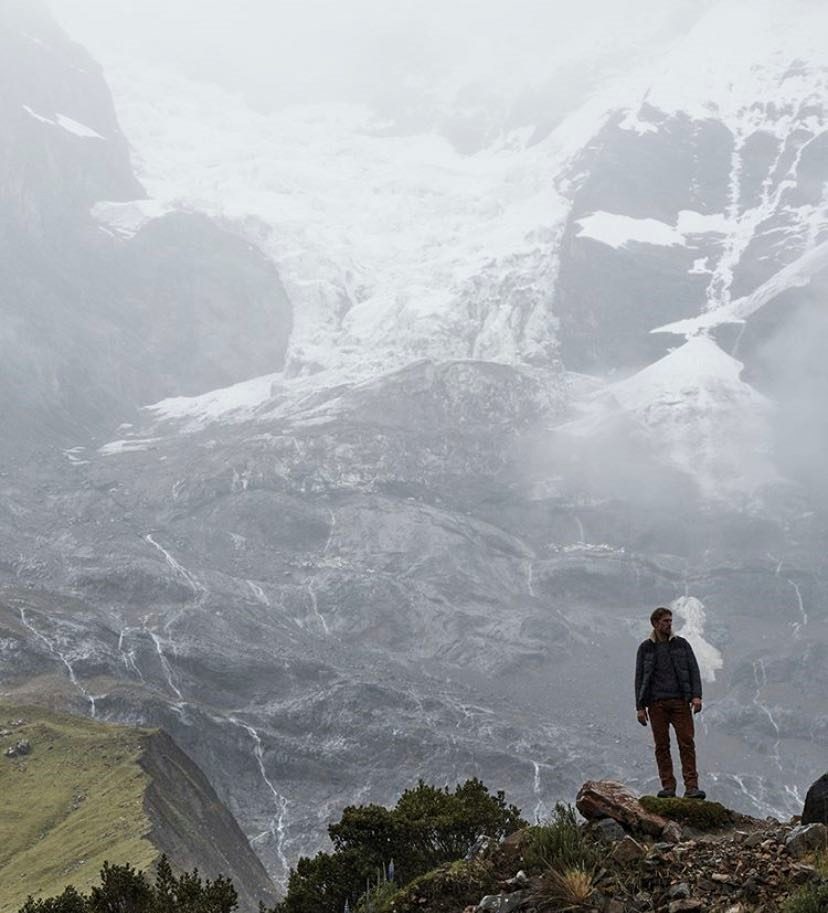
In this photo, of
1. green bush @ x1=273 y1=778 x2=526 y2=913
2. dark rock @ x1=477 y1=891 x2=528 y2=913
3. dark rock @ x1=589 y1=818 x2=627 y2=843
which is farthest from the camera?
green bush @ x1=273 y1=778 x2=526 y2=913

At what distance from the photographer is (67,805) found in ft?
379

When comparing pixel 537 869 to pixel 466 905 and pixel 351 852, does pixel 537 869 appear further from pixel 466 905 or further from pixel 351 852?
pixel 351 852

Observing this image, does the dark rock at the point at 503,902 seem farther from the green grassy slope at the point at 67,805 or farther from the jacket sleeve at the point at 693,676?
the green grassy slope at the point at 67,805

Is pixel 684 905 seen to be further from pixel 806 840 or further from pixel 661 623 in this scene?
pixel 661 623

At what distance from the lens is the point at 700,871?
17.9 meters

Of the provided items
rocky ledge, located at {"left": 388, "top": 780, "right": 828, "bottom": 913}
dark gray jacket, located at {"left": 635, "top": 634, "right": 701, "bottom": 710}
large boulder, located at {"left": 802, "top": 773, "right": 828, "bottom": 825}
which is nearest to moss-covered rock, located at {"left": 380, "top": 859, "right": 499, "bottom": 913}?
rocky ledge, located at {"left": 388, "top": 780, "right": 828, "bottom": 913}

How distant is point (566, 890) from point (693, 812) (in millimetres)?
5681

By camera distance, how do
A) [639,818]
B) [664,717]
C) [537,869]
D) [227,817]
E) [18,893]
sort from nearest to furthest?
[537,869] < [639,818] < [664,717] < [18,893] < [227,817]

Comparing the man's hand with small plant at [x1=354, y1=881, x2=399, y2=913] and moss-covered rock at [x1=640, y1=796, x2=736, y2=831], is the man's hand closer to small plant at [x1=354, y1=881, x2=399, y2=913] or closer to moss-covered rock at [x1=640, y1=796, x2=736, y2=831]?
moss-covered rock at [x1=640, y1=796, x2=736, y2=831]

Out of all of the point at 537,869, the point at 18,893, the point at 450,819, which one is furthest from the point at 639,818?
the point at 18,893

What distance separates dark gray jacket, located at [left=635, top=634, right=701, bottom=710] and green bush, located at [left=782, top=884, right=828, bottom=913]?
30.7 feet

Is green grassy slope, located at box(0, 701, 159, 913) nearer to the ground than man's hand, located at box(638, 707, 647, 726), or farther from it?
farther from it

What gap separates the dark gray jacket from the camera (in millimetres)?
25078

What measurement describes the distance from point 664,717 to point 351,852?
76.2ft
